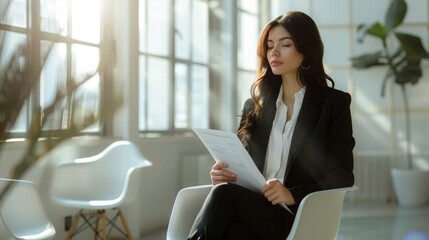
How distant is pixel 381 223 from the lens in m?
5.13

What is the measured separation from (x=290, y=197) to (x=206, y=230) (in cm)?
33

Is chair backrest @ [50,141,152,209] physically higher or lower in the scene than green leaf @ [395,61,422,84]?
lower

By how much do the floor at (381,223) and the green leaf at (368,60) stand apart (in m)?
1.50

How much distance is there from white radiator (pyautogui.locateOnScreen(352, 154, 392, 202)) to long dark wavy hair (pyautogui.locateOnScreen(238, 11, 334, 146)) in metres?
4.47

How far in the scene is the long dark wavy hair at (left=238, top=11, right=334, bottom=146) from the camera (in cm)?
221

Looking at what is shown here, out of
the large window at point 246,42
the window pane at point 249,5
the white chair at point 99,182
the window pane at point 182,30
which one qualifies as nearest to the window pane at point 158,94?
the window pane at point 182,30

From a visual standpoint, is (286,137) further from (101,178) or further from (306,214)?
(101,178)

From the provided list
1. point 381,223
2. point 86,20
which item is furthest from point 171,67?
point 381,223

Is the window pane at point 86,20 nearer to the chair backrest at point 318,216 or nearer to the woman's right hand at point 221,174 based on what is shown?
the woman's right hand at point 221,174

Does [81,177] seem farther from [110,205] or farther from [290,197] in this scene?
[290,197]

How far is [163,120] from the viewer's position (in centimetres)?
518

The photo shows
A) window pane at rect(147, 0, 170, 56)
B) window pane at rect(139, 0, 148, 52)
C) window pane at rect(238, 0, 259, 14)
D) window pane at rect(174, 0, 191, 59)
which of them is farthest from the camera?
window pane at rect(238, 0, 259, 14)

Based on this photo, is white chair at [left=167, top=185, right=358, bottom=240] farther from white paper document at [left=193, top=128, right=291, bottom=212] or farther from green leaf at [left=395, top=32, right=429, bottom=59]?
green leaf at [left=395, top=32, right=429, bottom=59]

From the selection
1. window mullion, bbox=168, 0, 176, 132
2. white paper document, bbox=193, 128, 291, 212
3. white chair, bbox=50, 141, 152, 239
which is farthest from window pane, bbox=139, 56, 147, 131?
white paper document, bbox=193, 128, 291, 212
